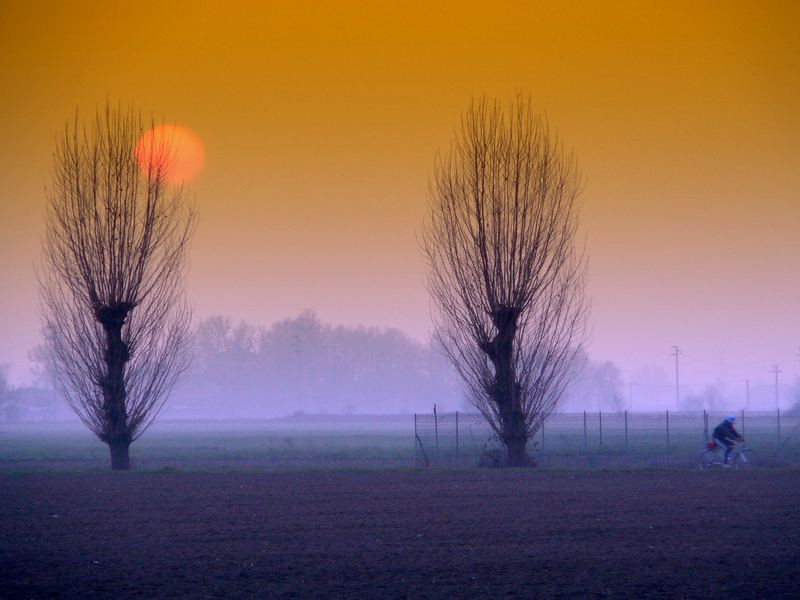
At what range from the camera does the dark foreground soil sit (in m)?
11.0

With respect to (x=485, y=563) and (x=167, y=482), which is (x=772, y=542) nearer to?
(x=485, y=563)

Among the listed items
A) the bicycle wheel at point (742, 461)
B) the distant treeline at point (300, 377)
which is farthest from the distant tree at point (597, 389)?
the bicycle wheel at point (742, 461)

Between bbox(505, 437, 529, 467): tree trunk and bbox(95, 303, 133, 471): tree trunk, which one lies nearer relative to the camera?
bbox(505, 437, 529, 467): tree trunk

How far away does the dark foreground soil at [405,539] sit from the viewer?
11023mm

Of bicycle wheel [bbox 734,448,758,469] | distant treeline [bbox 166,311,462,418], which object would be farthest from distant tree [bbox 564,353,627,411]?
bicycle wheel [bbox 734,448,758,469]

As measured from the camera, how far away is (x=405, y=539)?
14203 mm

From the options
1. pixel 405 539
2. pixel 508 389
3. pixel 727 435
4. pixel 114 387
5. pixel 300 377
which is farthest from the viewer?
pixel 300 377

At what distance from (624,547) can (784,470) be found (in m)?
14.6

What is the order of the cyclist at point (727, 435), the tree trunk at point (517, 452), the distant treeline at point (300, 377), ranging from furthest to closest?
the distant treeline at point (300, 377)
the tree trunk at point (517, 452)
the cyclist at point (727, 435)

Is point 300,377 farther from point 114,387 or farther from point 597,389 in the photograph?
point 114,387

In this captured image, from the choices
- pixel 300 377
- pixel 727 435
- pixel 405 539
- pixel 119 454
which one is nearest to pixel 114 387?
pixel 119 454

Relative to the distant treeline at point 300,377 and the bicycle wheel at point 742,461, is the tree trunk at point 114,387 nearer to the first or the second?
the bicycle wheel at point 742,461

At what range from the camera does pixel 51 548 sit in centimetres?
1359

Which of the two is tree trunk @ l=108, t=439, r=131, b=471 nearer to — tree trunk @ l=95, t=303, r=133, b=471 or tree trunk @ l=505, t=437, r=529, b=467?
tree trunk @ l=95, t=303, r=133, b=471
